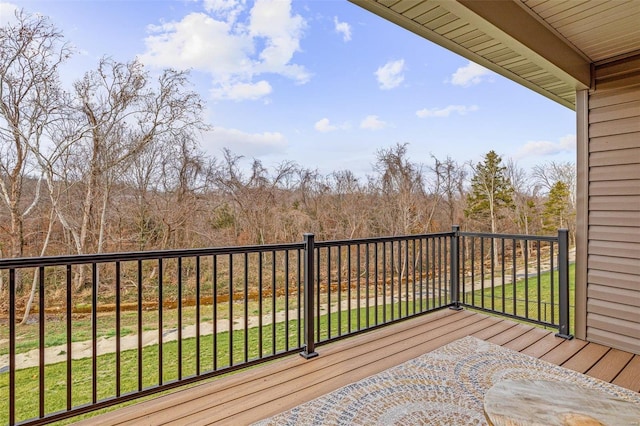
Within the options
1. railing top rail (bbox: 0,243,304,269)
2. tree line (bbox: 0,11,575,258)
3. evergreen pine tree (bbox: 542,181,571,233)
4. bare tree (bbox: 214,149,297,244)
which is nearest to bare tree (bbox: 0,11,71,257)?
tree line (bbox: 0,11,575,258)

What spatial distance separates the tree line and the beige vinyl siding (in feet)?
18.7

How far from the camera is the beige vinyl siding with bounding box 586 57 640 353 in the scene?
2.83 meters

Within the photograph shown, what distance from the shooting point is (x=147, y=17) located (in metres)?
6.85

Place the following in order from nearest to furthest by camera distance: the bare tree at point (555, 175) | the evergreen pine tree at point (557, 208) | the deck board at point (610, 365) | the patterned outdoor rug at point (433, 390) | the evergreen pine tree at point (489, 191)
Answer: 1. the patterned outdoor rug at point (433, 390)
2. the deck board at point (610, 365)
3. the evergreen pine tree at point (557, 208)
4. the evergreen pine tree at point (489, 191)
5. the bare tree at point (555, 175)

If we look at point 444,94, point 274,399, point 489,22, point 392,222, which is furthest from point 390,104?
point 274,399

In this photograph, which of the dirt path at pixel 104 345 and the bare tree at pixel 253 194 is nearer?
the dirt path at pixel 104 345

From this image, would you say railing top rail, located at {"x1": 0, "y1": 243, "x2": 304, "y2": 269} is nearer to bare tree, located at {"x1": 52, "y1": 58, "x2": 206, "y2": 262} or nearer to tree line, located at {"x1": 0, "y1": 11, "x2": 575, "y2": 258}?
tree line, located at {"x1": 0, "y1": 11, "x2": 575, "y2": 258}

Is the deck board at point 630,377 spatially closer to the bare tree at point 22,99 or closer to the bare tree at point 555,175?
the bare tree at point 22,99

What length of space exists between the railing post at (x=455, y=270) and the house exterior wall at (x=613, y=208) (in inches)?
44.9

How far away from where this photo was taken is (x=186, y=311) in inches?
278

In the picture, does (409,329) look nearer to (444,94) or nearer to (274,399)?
(274,399)

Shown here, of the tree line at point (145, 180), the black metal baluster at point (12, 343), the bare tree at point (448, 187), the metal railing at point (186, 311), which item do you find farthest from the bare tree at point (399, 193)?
the black metal baluster at point (12, 343)

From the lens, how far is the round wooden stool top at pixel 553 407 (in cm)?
119

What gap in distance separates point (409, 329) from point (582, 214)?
1914 mm
